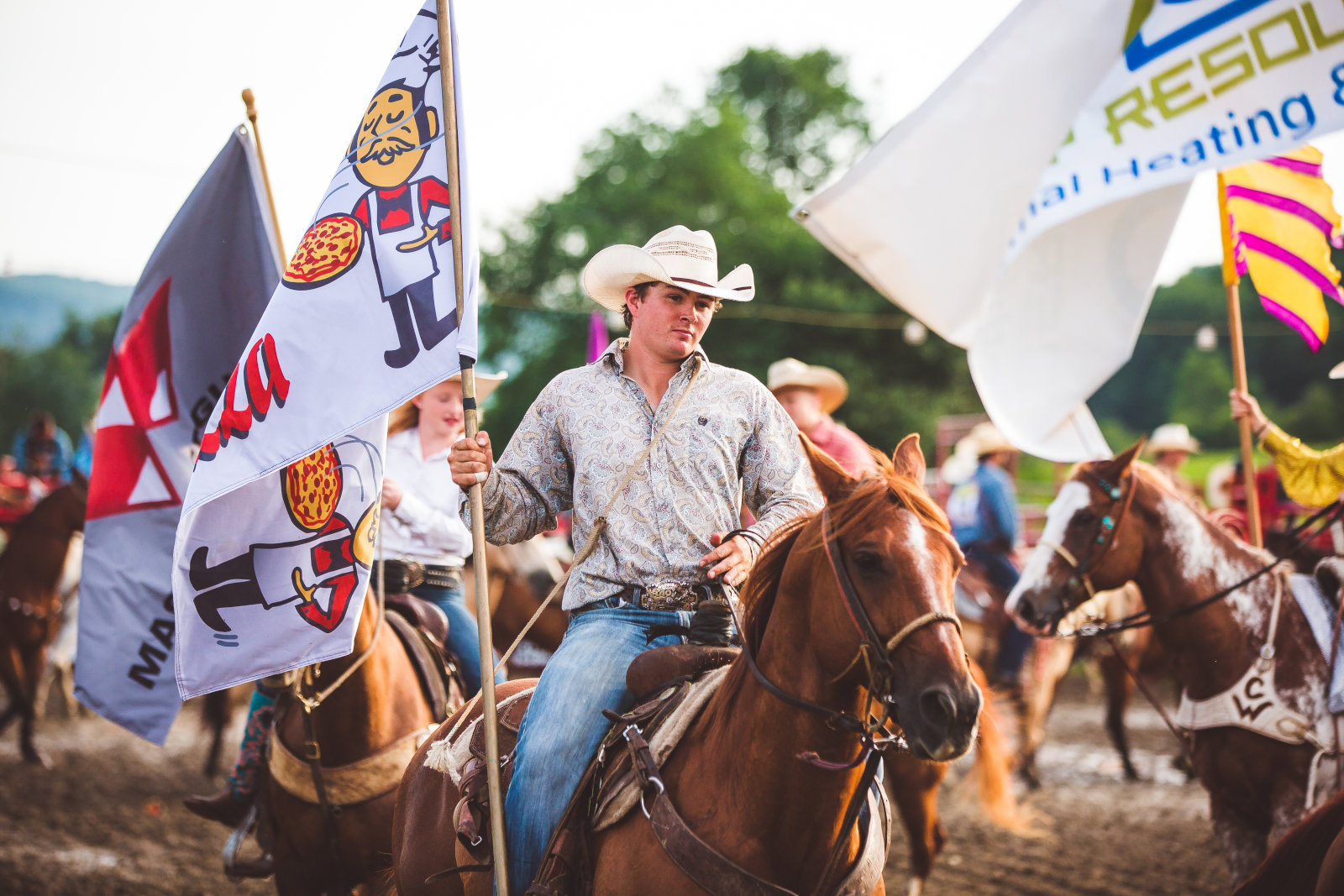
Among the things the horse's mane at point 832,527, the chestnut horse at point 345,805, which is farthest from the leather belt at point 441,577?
the horse's mane at point 832,527

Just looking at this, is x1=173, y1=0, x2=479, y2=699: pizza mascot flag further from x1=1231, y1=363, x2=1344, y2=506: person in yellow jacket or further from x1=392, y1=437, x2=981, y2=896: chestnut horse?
x1=1231, y1=363, x2=1344, y2=506: person in yellow jacket

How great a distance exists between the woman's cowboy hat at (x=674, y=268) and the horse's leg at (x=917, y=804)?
3.56m

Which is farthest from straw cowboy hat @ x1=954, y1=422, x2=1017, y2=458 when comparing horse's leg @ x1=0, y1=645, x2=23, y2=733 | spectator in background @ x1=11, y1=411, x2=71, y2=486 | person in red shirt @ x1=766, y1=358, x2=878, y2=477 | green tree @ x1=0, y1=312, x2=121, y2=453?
green tree @ x1=0, y1=312, x2=121, y2=453

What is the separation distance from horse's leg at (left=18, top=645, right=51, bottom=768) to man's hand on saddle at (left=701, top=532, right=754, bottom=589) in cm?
935

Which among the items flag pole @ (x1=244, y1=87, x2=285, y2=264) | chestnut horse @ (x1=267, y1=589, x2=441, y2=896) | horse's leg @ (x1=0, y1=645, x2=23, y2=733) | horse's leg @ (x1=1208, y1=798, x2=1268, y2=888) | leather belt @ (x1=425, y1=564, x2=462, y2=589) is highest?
flag pole @ (x1=244, y1=87, x2=285, y2=264)

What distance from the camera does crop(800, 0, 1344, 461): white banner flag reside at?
3.56m

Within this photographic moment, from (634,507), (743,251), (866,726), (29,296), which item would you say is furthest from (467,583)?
(29,296)

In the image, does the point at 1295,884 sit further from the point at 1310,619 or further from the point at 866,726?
the point at 1310,619

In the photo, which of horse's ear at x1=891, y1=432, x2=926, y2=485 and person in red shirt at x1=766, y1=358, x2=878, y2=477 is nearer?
horse's ear at x1=891, y1=432, x2=926, y2=485

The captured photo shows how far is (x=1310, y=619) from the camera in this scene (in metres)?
4.25

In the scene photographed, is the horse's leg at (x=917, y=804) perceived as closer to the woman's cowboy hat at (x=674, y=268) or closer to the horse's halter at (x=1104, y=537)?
the horse's halter at (x=1104, y=537)

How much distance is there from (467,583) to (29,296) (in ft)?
264

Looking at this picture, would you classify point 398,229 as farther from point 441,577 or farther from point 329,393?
point 441,577

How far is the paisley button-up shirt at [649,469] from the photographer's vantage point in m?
2.88
